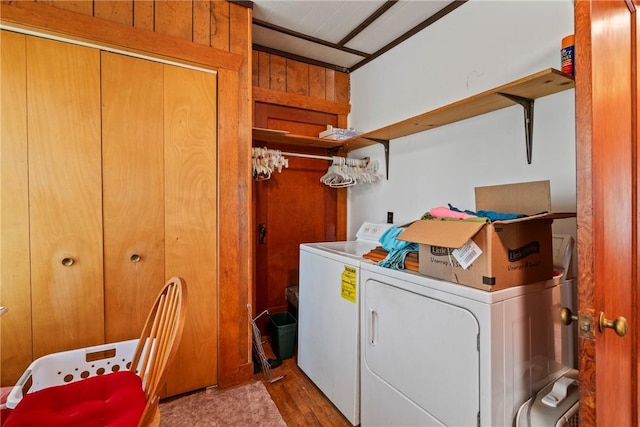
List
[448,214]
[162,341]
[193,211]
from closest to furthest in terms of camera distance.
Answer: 1. [162,341]
2. [448,214]
3. [193,211]

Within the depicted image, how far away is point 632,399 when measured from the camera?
1.03 m

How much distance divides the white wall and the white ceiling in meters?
0.10

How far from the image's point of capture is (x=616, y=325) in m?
0.80

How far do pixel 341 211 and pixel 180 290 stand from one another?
2042 mm

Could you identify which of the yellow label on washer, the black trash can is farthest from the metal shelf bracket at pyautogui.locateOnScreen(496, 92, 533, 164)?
the black trash can

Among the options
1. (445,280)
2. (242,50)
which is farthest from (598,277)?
(242,50)

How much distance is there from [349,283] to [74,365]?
147 cm

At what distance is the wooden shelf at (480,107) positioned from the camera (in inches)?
52.7

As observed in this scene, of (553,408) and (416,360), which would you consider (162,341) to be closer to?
(416,360)

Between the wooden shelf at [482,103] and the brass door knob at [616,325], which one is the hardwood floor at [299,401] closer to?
the brass door knob at [616,325]

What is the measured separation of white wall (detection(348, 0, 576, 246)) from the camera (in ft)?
4.80

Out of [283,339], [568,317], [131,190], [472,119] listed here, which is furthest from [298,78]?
[568,317]

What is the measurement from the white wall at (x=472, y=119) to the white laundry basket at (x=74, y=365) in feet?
6.61

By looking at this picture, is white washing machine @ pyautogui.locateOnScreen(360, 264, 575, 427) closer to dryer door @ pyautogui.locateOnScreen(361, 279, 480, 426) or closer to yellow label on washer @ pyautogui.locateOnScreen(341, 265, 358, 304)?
dryer door @ pyautogui.locateOnScreen(361, 279, 480, 426)
